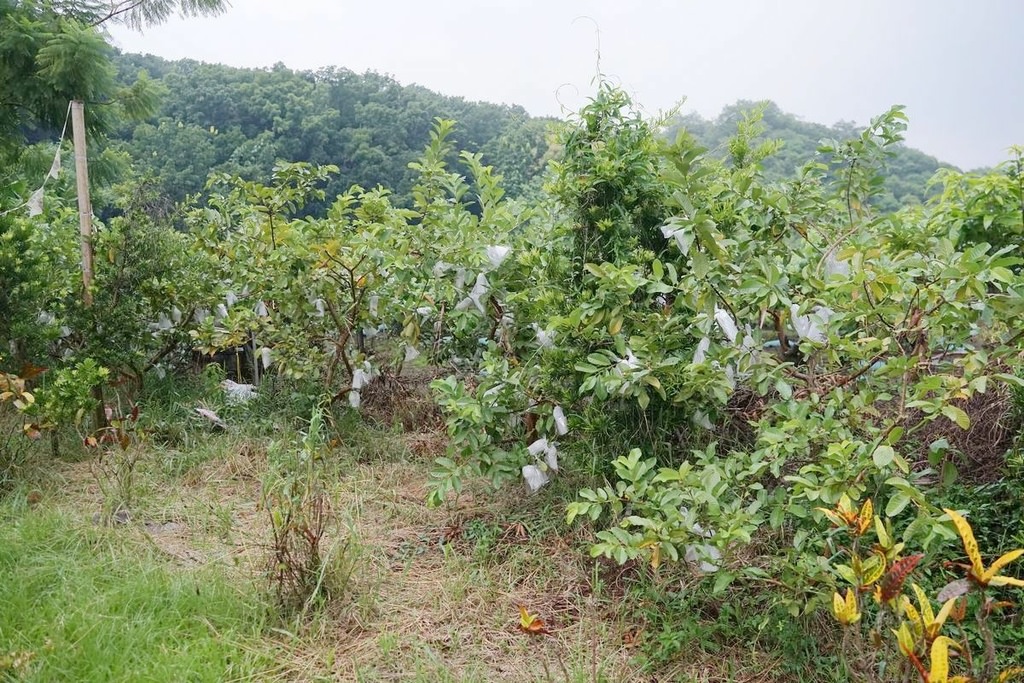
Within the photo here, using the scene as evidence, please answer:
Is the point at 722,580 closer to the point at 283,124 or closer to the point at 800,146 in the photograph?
the point at 800,146

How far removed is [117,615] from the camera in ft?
5.73

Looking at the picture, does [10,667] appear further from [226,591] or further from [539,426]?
[539,426]

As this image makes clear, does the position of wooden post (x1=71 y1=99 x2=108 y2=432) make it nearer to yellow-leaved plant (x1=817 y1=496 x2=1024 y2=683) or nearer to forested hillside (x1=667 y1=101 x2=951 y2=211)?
forested hillside (x1=667 y1=101 x2=951 y2=211)

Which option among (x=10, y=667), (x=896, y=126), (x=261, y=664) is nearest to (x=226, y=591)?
(x=261, y=664)

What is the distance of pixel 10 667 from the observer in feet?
4.97

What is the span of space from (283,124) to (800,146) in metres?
9.08

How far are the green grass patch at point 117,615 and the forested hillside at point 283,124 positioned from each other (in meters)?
7.86

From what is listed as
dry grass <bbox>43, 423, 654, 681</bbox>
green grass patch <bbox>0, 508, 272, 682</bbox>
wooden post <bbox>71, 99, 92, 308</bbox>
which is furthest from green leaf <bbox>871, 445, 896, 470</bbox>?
wooden post <bbox>71, 99, 92, 308</bbox>

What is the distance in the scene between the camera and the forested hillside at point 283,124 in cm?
1015

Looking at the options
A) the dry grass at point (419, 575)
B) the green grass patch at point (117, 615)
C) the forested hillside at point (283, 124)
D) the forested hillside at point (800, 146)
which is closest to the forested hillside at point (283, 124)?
the forested hillside at point (283, 124)

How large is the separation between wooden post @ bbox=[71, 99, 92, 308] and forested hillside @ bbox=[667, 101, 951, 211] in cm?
235

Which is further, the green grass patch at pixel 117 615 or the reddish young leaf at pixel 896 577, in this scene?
the green grass patch at pixel 117 615

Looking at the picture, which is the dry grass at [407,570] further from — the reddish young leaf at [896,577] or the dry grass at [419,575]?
the reddish young leaf at [896,577]

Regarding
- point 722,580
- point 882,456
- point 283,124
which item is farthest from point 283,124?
point 882,456
